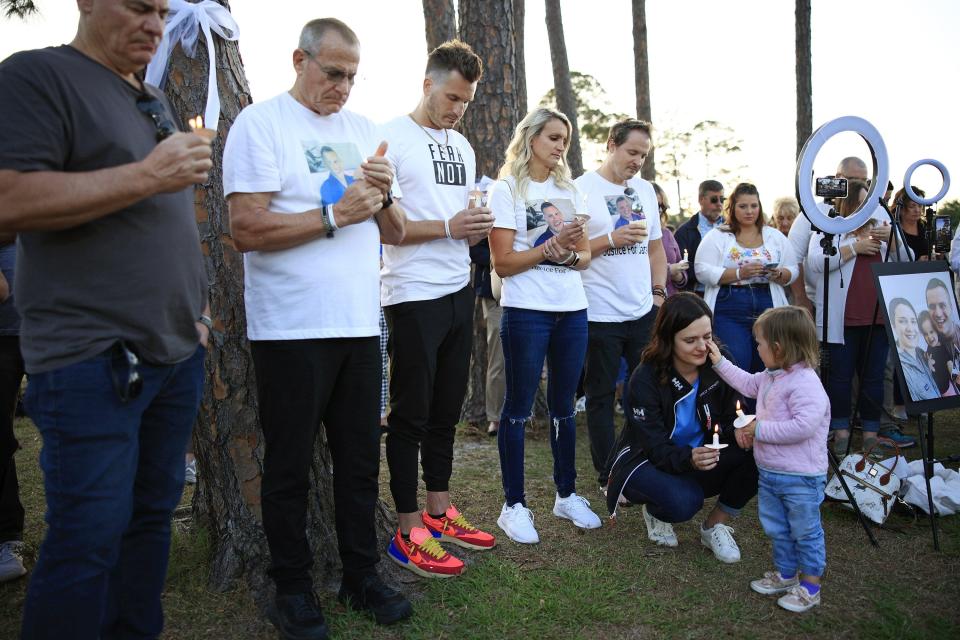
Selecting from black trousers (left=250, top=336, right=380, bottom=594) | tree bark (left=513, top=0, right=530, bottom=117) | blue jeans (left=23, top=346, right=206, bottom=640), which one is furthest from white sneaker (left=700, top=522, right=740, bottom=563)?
tree bark (left=513, top=0, right=530, bottom=117)

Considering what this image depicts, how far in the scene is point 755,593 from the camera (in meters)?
2.98

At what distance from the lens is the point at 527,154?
141 inches

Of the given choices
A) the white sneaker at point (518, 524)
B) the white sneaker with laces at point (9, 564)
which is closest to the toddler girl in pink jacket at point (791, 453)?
the white sneaker at point (518, 524)

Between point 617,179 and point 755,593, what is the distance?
7.28 feet

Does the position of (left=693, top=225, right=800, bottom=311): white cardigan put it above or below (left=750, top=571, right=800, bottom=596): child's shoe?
above

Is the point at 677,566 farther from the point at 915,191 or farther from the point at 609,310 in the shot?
the point at 915,191

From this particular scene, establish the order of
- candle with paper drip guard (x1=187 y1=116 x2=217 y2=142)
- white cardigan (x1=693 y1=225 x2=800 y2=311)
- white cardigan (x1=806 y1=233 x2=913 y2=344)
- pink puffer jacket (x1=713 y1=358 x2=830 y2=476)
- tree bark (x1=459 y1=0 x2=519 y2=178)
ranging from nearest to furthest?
candle with paper drip guard (x1=187 y1=116 x2=217 y2=142) < pink puffer jacket (x1=713 y1=358 x2=830 y2=476) < white cardigan (x1=693 y1=225 x2=800 y2=311) < white cardigan (x1=806 y1=233 x2=913 y2=344) < tree bark (x1=459 y1=0 x2=519 y2=178)

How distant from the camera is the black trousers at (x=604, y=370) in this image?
4.03 m

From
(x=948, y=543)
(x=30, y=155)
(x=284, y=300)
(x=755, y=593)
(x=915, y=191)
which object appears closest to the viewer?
(x=30, y=155)

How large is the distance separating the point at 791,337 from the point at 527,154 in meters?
1.46

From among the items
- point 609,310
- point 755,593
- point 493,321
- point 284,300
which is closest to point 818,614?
point 755,593

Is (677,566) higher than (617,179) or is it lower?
lower

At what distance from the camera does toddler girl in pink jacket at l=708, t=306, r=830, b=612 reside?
2.88m

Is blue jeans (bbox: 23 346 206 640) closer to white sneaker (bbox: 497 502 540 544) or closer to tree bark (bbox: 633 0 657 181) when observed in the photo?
white sneaker (bbox: 497 502 540 544)
